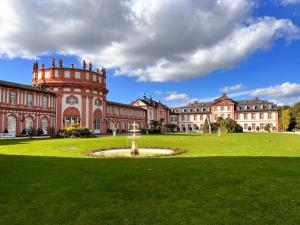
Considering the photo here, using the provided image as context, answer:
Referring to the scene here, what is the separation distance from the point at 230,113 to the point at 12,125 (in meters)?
63.7

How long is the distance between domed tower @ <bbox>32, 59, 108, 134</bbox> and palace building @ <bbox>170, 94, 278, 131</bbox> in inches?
1855

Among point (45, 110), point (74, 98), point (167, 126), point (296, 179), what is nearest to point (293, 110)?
point (167, 126)

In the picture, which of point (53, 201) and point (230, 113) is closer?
point (53, 201)

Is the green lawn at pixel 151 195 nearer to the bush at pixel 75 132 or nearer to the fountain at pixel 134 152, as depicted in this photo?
the fountain at pixel 134 152

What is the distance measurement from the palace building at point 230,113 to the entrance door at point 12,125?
58.4 meters

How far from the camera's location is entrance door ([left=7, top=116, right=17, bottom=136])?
32531mm

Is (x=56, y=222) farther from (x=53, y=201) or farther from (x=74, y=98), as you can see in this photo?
(x=74, y=98)

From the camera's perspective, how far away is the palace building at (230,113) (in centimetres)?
7806

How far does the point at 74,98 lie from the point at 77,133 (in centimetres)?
935

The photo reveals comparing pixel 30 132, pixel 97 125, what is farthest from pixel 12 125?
pixel 97 125

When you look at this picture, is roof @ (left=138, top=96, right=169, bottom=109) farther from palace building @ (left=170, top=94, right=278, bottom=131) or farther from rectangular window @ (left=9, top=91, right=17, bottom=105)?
rectangular window @ (left=9, top=91, right=17, bottom=105)

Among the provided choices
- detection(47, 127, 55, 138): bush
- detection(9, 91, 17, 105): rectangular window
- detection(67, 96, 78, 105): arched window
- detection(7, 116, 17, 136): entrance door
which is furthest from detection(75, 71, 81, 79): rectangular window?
detection(7, 116, 17, 136): entrance door

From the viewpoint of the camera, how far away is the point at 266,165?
9.06 m

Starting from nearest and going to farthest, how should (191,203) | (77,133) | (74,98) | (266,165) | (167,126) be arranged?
(191,203), (266,165), (77,133), (74,98), (167,126)
